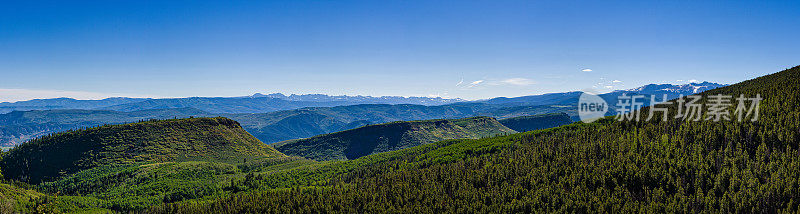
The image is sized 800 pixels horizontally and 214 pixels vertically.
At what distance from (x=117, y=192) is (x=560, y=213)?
21799cm

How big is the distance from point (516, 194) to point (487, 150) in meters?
101

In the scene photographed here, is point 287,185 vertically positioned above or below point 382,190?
below

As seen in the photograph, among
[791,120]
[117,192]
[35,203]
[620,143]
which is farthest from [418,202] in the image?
[117,192]

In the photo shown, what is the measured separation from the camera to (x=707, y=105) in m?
130

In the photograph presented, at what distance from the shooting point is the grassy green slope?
225 feet

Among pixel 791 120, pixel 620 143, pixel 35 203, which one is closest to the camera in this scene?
pixel 791 120

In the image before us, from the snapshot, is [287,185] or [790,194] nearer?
[790,194]

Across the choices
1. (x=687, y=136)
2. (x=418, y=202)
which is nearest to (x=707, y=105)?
(x=687, y=136)

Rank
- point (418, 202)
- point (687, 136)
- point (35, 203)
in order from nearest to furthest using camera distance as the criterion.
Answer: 1. point (418, 202)
2. point (687, 136)
3. point (35, 203)

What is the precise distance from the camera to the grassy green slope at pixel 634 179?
225ft

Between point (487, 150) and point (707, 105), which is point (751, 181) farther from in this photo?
point (487, 150)

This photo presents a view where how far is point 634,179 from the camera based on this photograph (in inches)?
3388

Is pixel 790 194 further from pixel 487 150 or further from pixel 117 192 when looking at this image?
pixel 117 192

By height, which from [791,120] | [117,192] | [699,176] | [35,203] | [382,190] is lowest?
[117,192]
